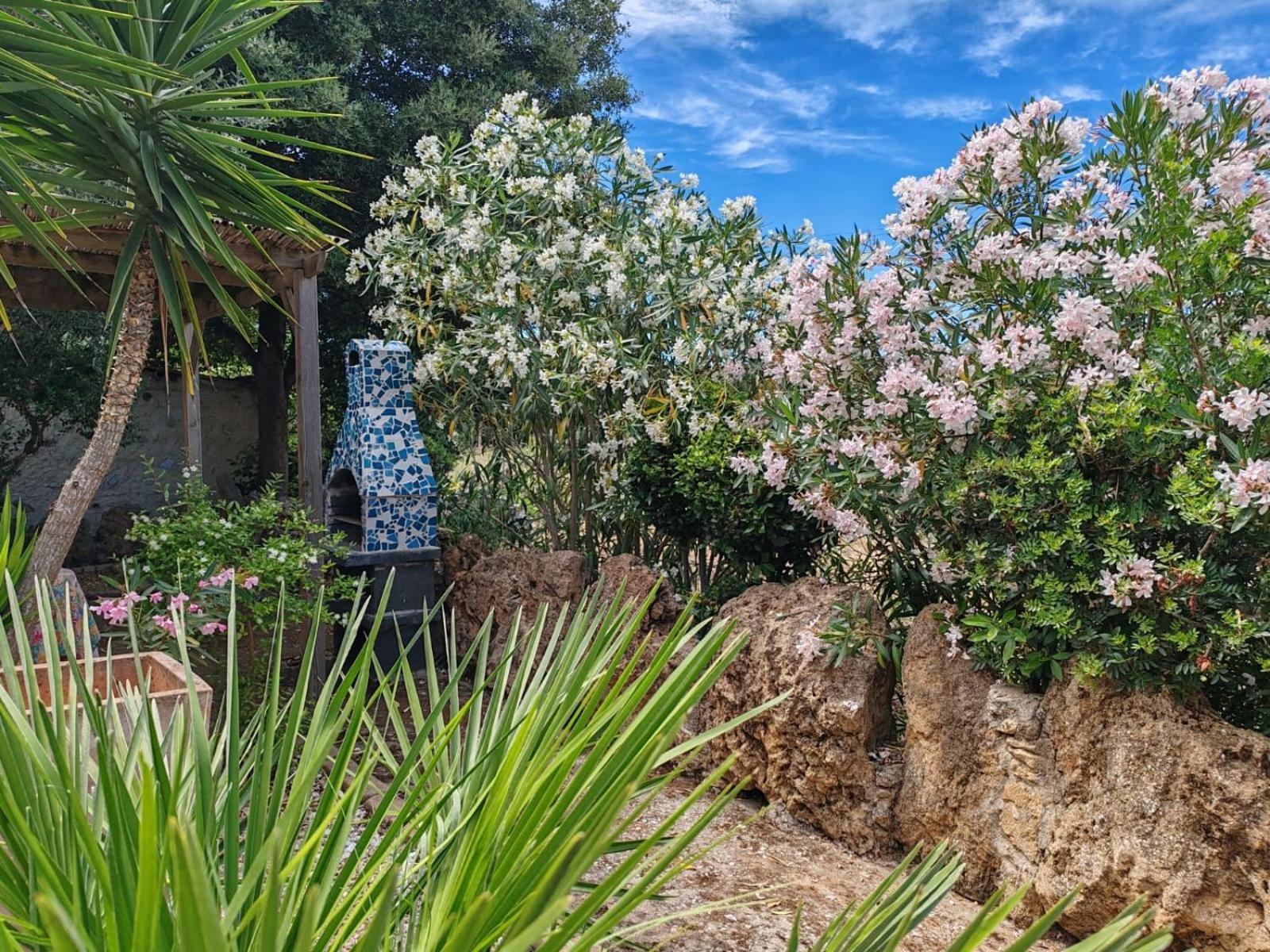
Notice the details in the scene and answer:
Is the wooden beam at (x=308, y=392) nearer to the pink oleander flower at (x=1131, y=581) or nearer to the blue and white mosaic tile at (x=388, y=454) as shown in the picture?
the blue and white mosaic tile at (x=388, y=454)

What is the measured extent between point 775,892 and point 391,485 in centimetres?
355

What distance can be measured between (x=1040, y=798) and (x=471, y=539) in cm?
413

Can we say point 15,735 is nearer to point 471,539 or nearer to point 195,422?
point 471,539

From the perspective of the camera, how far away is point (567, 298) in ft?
19.3

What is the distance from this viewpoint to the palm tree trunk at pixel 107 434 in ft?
13.2

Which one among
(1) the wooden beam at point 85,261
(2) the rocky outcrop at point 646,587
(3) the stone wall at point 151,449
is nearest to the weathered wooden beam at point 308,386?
(1) the wooden beam at point 85,261

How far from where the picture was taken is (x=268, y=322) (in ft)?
33.2

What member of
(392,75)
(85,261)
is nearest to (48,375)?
(85,261)

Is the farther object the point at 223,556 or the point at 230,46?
the point at 223,556

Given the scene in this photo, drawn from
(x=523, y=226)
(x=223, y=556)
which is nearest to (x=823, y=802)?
(x=223, y=556)

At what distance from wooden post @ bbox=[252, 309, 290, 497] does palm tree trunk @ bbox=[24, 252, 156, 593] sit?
582 cm

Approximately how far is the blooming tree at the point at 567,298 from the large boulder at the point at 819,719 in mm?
→ 1371

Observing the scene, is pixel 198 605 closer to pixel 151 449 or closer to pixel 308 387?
pixel 308 387

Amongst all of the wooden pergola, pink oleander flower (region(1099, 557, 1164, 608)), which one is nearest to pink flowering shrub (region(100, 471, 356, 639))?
the wooden pergola
